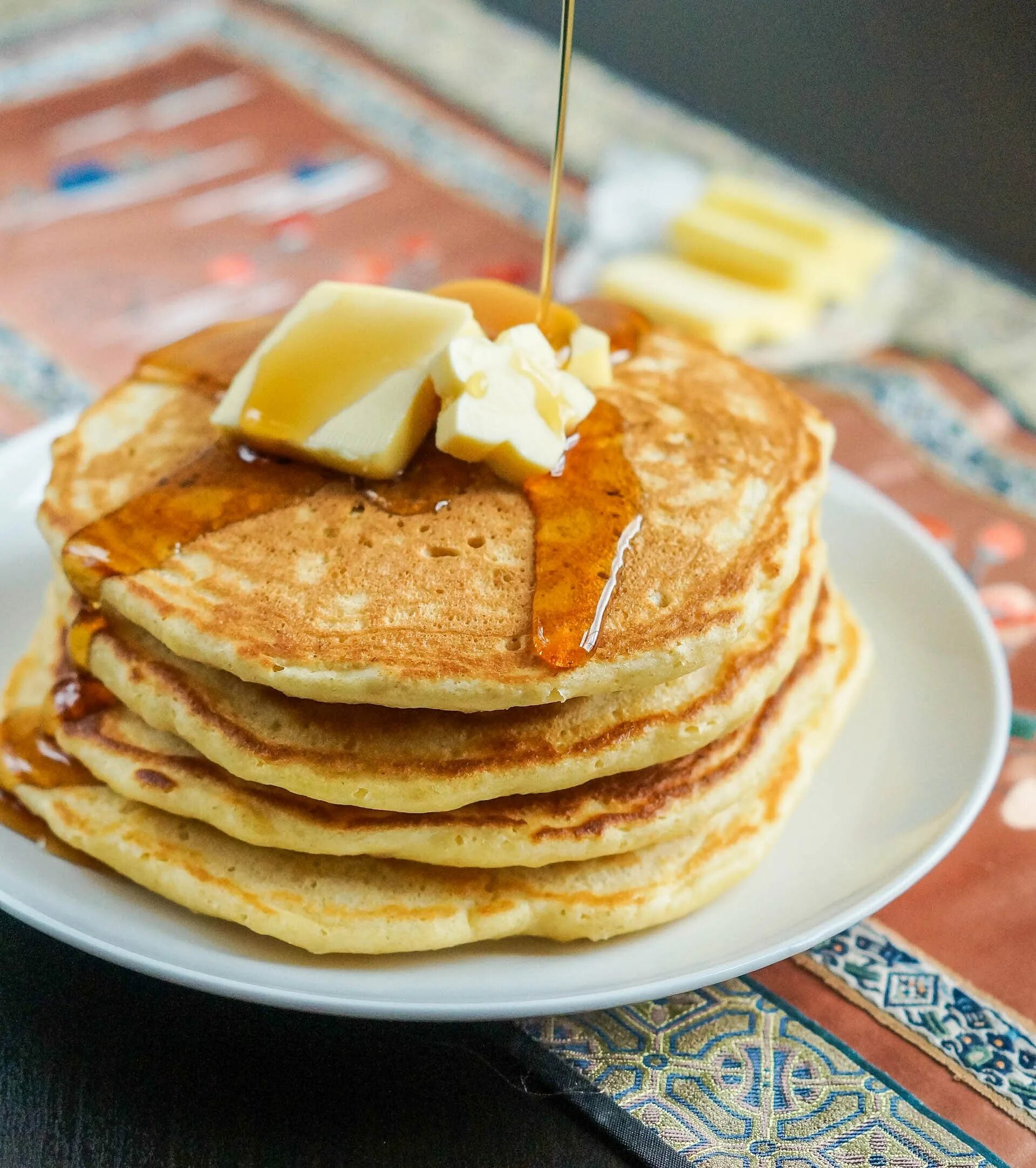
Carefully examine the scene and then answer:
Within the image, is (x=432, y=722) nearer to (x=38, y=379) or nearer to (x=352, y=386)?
(x=352, y=386)

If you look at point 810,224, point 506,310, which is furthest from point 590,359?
point 810,224

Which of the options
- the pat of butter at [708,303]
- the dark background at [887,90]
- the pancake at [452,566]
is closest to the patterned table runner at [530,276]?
the pat of butter at [708,303]

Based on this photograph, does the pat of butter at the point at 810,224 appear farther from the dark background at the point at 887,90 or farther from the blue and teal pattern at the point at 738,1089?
the blue and teal pattern at the point at 738,1089

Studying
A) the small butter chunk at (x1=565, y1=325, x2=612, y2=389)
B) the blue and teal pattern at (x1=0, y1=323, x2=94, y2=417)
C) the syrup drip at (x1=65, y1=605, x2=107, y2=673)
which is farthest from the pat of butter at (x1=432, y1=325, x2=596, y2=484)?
the blue and teal pattern at (x1=0, y1=323, x2=94, y2=417)

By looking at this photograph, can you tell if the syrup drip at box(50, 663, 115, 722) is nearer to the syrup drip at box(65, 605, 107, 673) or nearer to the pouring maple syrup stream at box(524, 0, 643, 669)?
the syrup drip at box(65, 605, 107, 673)

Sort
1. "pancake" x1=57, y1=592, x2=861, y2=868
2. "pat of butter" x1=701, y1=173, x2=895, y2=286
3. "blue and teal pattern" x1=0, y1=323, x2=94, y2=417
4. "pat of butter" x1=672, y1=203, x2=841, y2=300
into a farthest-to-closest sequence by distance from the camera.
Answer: "pat of butter" x1=701, y1=173, x2=895, y2=286
"pat of butter" x1=672, y1=203, x2=841, y2=300
"blue and teal pattern" x1=0, y1=323, x2=94, y2=417
"pancake" x1=57, y1=592, x2=861, y2=868

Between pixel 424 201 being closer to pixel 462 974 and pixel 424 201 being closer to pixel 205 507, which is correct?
pixel 205 507

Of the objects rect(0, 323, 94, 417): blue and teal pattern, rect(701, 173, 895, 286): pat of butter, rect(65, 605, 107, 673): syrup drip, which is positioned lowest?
rect(0, 323, 94, 417): blue and teal pattern
